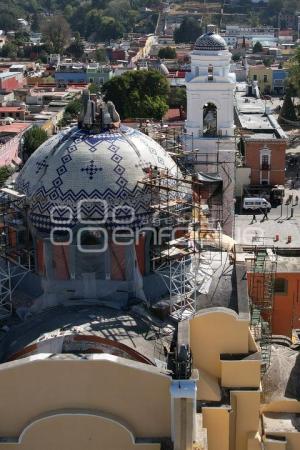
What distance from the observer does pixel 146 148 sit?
38.2 ft

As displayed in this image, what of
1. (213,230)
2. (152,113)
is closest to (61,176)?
(213,230)

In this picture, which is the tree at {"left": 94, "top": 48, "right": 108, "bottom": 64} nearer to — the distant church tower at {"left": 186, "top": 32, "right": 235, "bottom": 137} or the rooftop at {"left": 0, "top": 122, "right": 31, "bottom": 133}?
the rooftop at {"left": 0, "top": 122, "right": 31, "bottom": 133}

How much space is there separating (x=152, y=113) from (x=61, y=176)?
2738 centimetres

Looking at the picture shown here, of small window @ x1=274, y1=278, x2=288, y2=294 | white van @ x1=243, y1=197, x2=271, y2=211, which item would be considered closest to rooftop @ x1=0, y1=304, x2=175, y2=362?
small window @ x1=274, y1=278, x2=288, y2=294

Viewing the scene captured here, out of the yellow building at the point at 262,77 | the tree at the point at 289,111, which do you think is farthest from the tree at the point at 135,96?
the yellow building at the point at 262,77

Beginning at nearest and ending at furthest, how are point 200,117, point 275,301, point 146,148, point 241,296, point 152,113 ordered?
1. point 241,296
2. point 146,148
3. point 275,301
4. point 200,117
5. point 152,113

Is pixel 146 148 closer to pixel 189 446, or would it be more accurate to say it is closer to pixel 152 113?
pixel 189 446

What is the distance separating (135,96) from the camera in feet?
125

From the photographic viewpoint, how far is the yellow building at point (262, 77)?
5759 centimetres

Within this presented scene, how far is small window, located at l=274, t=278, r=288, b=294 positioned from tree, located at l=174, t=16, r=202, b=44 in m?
79.3

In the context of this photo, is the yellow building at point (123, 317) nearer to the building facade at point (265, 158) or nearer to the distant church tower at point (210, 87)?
the distant church tower at point (210, 87)

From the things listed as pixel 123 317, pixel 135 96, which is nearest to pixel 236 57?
pixel 135 96

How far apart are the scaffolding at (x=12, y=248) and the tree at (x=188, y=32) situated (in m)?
82.1

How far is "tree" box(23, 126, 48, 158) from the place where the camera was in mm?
31594
